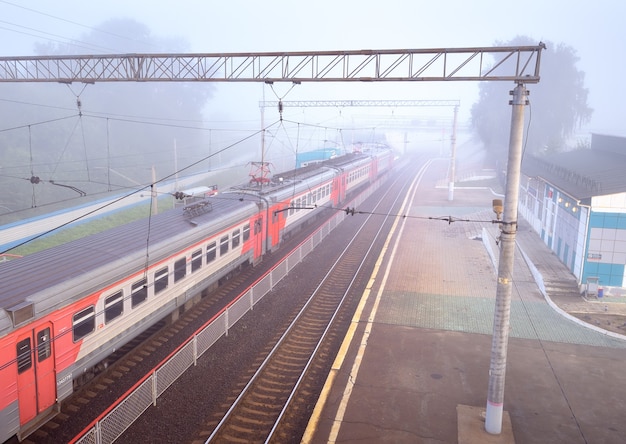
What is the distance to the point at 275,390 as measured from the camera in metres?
11.7

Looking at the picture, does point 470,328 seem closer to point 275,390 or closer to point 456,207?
point 275,390

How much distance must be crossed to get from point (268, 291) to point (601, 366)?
10.8 m

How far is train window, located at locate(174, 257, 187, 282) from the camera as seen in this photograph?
1433cm

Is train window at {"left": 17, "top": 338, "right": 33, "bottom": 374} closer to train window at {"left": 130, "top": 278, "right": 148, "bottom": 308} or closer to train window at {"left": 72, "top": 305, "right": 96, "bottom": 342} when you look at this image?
train window at {"left": 72, "top": 305, "right": 96, "bottom": 342}

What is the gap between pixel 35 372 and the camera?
30.3ft

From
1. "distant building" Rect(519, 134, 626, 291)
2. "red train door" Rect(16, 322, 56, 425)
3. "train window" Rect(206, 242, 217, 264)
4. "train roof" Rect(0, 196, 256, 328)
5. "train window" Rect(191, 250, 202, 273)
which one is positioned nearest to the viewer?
"red train door" Rect(16, 322, 56, 425)

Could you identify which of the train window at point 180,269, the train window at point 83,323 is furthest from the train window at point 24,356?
the train window at point 180,269

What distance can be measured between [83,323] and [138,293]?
2.08 meters

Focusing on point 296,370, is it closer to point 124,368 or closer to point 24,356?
point 124,368

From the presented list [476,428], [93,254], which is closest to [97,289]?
[93,254]

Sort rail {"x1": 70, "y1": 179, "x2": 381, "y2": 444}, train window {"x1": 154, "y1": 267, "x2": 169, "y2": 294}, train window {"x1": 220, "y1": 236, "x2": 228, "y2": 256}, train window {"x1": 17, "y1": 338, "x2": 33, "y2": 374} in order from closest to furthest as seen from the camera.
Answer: train window {"x1": 17, "y1": 338, "x2": 33, "y2": 374}, rail {"x1": 70, "y1": 179, "x2": 381, "y2": 444}, train window {"x1": 154, "y1": 267, "x2": 169, "y2": 294}, train window {"x1": 220, "y1": 236, "x2": 228, "y2": 256}

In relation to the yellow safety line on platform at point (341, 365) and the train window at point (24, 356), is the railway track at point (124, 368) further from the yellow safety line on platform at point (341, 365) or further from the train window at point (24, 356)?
the yellow safety line on platform at point (341, 365)

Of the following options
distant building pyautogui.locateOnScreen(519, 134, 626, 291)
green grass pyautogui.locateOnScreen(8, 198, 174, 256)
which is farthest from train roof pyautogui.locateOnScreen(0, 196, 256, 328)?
distant building pyautogui.locateOnScreen(519, 134, 626, 291)

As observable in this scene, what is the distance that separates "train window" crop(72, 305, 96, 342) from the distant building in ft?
56.5
